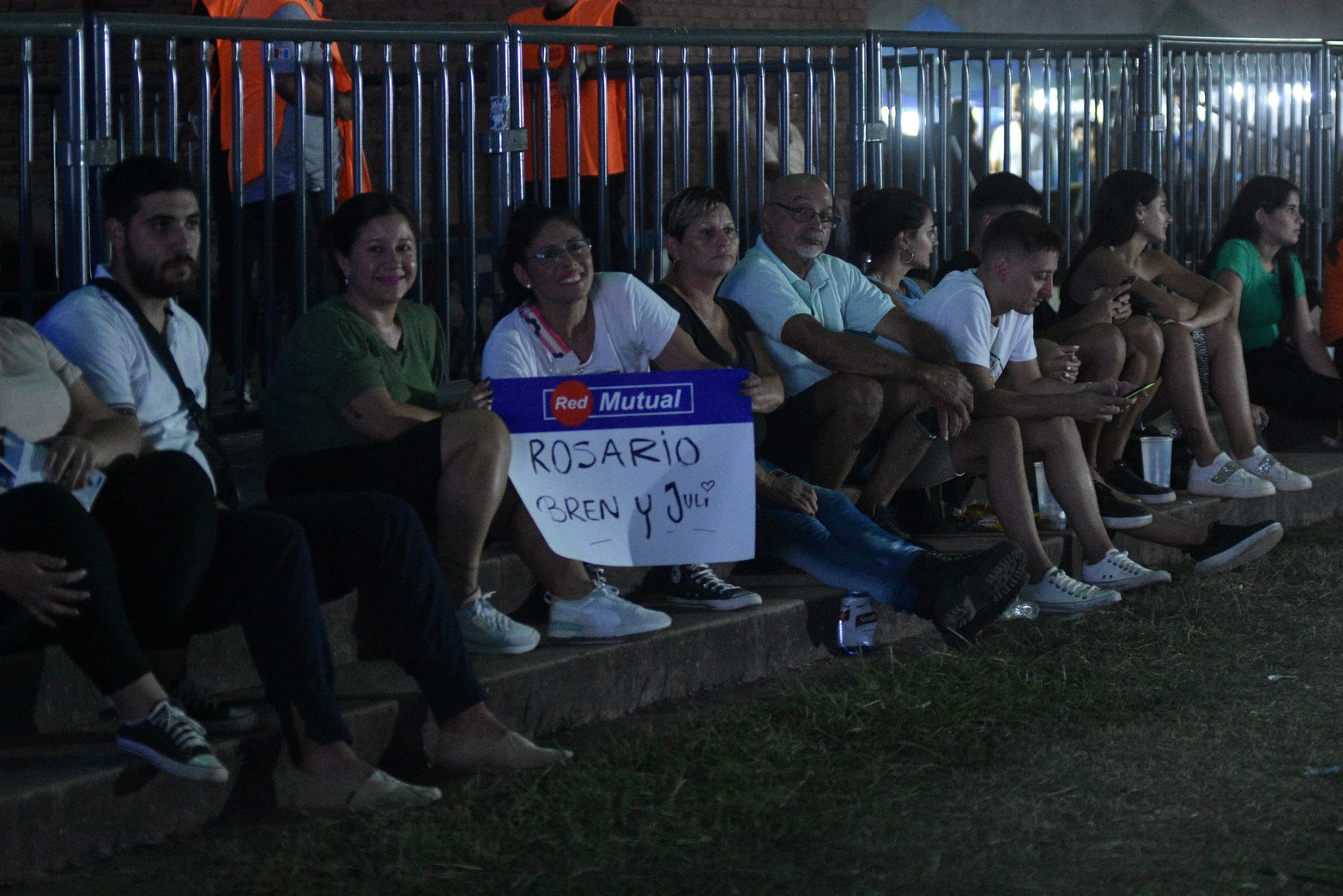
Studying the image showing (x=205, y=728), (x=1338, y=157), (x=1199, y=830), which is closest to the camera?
A: (x=1199, y=830)

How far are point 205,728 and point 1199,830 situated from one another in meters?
2.30

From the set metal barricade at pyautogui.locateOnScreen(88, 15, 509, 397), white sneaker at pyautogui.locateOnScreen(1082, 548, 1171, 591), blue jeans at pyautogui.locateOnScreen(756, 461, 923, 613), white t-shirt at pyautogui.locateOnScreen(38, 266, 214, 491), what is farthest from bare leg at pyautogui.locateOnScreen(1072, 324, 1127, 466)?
white t-shirt at pyautogui.locateOnScreen(38, 266, 214, 491)

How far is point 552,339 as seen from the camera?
18.5 ft

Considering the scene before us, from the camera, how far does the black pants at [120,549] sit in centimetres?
384

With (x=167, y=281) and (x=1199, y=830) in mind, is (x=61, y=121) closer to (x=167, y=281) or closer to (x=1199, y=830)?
(x=167, y=281)

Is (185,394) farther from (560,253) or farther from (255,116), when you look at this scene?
(255,116)

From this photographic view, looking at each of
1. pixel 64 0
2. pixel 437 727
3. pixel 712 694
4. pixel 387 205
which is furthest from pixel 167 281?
pixel 64 0

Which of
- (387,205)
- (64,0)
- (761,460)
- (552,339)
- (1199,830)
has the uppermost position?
(64,0)

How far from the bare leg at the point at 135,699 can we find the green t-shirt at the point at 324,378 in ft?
4.21

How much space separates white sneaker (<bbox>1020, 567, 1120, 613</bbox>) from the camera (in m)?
6.27

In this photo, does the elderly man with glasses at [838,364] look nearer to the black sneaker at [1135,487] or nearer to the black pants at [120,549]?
the black sneaker at [1135,487]

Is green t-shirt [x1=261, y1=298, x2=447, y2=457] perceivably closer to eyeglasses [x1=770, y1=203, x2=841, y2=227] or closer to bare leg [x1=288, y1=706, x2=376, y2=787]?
bare leg [x1=288, y1=706, x2=376, y2=787]

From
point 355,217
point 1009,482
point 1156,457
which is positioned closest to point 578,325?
point 355,217

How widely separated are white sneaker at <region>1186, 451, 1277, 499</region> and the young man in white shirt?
124 centimetres
